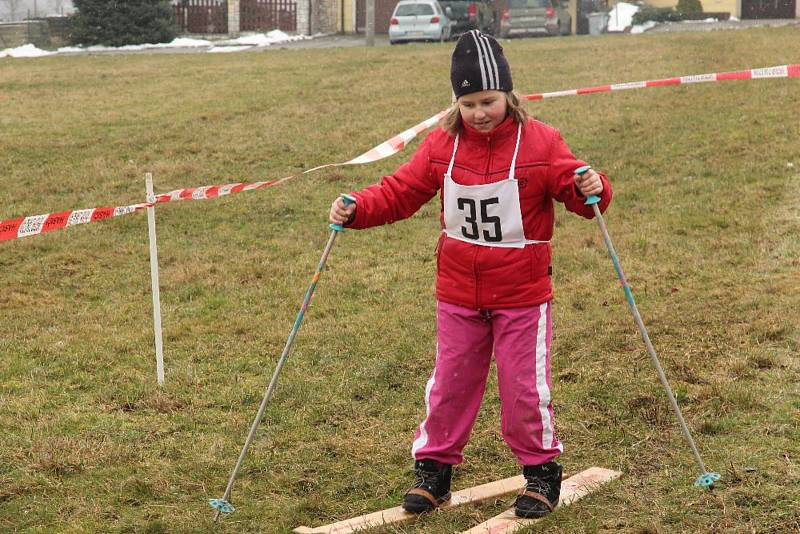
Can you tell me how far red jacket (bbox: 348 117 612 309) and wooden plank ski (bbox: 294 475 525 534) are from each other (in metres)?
0.89

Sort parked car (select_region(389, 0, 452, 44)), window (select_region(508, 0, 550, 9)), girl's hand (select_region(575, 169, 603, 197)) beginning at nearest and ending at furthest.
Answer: girl's hand (select_region(575, 169, 603, 197))
parked car (select_region(389, 0, 452, 44))
window (select_region(508, 0, 550, 9))

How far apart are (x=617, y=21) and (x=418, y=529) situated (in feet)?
135

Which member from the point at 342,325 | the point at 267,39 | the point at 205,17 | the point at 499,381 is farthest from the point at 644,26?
the point at 499,381

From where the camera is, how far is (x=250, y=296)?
870 centimetres

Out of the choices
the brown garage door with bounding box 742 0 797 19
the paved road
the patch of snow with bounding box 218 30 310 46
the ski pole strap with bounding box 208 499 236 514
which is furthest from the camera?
the brown garage door with bounding box 742 0 797 19

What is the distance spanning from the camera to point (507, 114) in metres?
4.63

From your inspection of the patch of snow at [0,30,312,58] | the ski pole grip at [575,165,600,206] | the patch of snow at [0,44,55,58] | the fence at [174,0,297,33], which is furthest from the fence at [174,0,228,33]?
the ski pole grip at [575,165,600,206]

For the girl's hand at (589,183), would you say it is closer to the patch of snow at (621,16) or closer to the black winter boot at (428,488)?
the black winter boot at (428,488)

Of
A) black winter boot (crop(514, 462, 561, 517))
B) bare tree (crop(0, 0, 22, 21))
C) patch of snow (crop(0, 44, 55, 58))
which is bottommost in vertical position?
black winter boot (crop(514, 462, 561, 517))

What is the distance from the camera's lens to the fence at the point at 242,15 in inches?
1537

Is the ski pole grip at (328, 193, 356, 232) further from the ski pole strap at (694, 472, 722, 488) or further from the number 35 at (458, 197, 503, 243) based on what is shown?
the ski pole strap at (694, 472, 722, 488)

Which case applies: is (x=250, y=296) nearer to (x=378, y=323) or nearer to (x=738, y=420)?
(x=378, y=323)

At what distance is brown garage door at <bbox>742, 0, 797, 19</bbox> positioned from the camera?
149ft

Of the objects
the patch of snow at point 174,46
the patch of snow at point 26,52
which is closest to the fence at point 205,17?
the patch of snow at point 174,46
